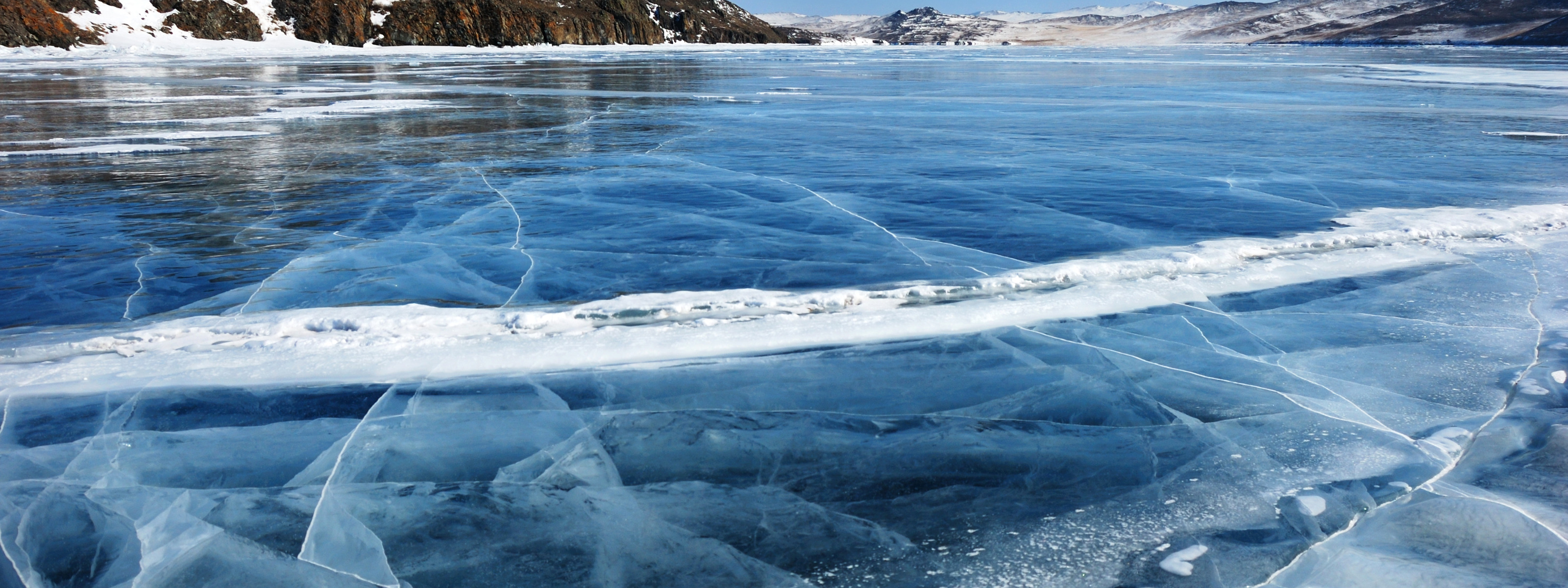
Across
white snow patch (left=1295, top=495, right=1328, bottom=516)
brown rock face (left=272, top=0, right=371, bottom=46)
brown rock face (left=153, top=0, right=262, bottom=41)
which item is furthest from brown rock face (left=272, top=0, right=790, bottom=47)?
white snow patch (left=1295, top=495, right=1328, bottom=516)

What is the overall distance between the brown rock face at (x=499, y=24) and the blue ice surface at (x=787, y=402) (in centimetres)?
5741

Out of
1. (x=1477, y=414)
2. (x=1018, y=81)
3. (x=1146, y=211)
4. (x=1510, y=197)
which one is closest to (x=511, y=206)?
(x=1146, y=211)

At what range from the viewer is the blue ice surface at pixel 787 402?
1899 millimetres

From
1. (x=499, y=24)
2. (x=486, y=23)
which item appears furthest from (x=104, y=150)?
(x=499, y=24)

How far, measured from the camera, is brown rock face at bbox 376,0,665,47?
59000 mm

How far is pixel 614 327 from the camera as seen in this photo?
11.1 ft

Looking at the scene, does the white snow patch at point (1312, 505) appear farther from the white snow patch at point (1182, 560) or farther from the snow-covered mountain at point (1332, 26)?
the snow-covered mountain at point (1332, 26)

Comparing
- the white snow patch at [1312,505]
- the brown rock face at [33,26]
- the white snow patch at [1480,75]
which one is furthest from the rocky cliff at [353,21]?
the white snow patch at [1312,505]

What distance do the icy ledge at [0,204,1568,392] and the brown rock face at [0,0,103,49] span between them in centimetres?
4736

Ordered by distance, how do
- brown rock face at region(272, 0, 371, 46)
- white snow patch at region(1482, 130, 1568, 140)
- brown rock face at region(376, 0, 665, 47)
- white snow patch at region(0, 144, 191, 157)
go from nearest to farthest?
white snow patch at region(0, 144, 191, 157)
white snow patch at region(1482, 130, 1568, 140)
brown rock face at region(272, 0, 371, 46)
brown rock face at region(376, 0, 665, 47)

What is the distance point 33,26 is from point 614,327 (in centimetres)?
4948

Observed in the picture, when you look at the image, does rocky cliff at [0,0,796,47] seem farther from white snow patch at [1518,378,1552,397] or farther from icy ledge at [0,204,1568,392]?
white snow patch at [1518,378,1552,397]

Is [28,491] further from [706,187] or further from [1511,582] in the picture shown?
[706,187]

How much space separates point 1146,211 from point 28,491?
5.34m
